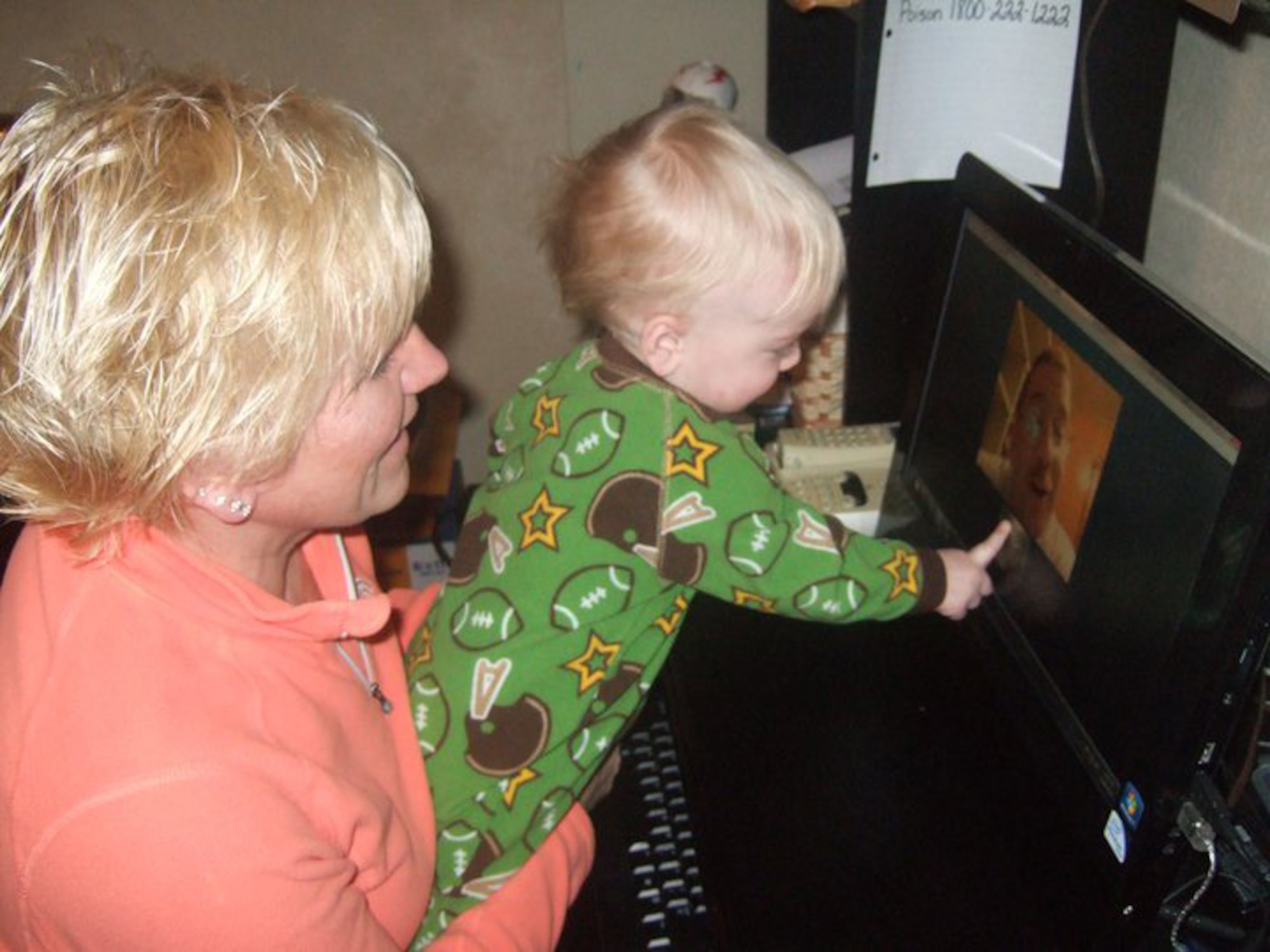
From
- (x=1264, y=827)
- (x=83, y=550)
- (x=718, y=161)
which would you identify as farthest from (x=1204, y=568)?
(x=83, y=550)

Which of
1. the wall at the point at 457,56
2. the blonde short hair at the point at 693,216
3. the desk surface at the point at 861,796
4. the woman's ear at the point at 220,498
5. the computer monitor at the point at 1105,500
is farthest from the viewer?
the wall at the point at 457,56

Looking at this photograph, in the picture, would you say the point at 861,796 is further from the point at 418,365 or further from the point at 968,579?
the point at 418,365

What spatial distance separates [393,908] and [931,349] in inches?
26.1

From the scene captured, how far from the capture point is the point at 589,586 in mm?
844

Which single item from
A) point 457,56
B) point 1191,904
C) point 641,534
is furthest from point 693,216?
point 457,56

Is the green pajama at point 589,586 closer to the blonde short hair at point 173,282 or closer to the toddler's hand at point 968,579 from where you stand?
the toddler's hand at point 968,579

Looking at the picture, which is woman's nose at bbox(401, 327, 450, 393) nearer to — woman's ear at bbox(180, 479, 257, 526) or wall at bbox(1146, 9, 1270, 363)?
woman's ear at bbox(180, 479, 257, 526)

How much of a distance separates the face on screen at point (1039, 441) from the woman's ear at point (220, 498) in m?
0.55

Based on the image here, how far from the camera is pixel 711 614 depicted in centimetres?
106

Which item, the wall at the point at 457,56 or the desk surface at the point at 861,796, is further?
the wall at the point at 457,56

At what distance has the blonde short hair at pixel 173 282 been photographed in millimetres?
531

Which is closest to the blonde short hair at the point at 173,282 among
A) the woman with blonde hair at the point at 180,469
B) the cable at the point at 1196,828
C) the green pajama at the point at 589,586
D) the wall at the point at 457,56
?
the woman with blonde hair at the point at 180,469

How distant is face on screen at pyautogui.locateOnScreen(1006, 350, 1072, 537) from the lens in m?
0.69

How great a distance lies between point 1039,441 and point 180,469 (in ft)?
1.91
